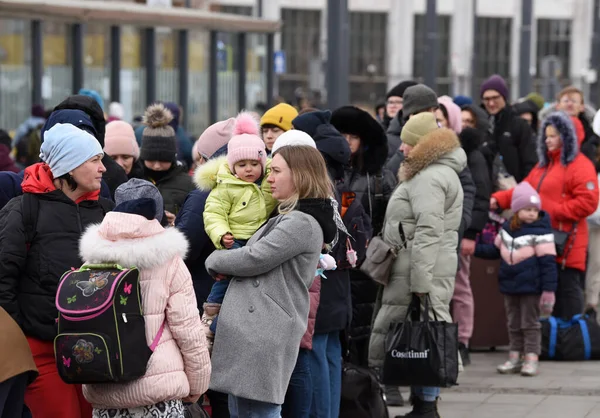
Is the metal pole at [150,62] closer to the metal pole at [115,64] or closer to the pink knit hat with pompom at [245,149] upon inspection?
the metal pole at [115,64]

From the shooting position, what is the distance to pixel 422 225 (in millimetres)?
8680

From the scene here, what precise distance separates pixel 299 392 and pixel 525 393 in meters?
3.55

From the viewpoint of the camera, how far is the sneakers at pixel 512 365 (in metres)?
11.2

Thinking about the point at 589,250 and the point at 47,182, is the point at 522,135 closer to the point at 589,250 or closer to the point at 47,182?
the point at 589,250

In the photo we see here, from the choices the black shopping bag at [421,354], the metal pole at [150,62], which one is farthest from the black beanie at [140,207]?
the metal pole at [150,62]

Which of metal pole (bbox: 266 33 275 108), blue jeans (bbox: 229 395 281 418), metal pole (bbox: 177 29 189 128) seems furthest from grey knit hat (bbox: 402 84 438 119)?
metal pole (bbox: 266 33 275 108)

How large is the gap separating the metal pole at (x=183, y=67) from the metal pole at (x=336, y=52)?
4.89m

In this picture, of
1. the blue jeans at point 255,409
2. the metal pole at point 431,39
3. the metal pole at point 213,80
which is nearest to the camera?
the blue jeans at point 255,409

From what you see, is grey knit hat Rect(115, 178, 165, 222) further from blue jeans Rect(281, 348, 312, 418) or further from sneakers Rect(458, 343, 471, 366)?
sneakers Rect(458, 343, 471, 366)

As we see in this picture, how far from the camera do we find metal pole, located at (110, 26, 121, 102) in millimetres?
19830

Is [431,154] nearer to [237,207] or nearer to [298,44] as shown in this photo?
[237,207]

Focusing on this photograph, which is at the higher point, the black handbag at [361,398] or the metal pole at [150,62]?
the metal pole at [150,62]

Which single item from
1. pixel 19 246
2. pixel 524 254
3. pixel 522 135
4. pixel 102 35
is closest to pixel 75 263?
pixel 19 246

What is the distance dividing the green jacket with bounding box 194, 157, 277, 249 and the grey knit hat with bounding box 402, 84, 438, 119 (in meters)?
3.06
